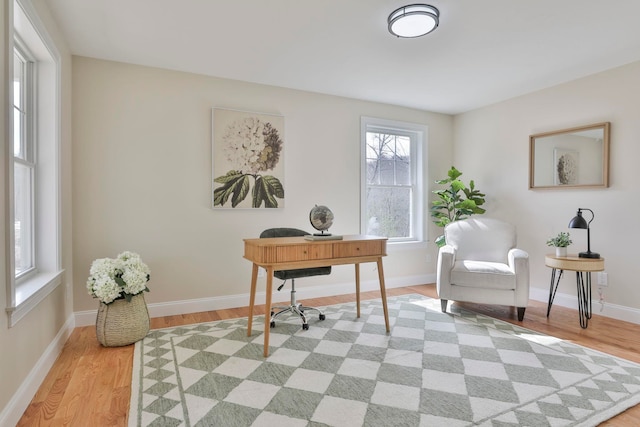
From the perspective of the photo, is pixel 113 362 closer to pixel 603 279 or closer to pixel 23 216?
pixel 23 216

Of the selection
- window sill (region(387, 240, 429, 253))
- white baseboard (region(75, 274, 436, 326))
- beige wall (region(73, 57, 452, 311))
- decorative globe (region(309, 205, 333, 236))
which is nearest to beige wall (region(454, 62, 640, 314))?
window sill (region(387, 240, 429, 253))

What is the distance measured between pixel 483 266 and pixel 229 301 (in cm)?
255

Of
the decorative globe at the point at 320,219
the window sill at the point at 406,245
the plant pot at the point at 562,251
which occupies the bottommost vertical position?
the window sill at the point at 406,245

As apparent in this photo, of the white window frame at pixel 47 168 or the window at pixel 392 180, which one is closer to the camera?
the white window frame at pixel 47 168

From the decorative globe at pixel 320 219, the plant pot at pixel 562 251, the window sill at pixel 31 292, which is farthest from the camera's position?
the plant pot at pixel 562 251

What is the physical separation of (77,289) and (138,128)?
153 centimetres

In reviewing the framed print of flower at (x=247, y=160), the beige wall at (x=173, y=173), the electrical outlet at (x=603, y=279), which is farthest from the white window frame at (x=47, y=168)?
the electrical outlet at (x=603, y=279)

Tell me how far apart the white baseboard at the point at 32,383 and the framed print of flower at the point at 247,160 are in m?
1.69

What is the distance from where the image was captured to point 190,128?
3.57 metres

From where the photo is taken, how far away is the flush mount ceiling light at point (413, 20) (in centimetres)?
238

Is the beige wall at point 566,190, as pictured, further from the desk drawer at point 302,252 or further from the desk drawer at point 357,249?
the desk drawer at point 302,252

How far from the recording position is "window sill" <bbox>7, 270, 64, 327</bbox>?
1787 millimetres

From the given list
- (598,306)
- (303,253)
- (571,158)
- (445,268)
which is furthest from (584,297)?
(303,253)

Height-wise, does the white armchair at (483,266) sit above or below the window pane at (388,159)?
below
